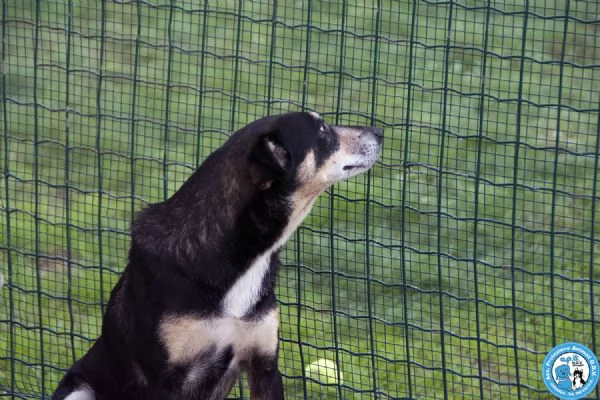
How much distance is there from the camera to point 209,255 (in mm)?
3926

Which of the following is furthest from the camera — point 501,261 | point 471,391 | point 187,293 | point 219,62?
point 219,62

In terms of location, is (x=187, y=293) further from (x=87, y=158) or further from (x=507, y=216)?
(x=87, y=158)

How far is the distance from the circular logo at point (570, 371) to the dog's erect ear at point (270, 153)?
5.40 feet

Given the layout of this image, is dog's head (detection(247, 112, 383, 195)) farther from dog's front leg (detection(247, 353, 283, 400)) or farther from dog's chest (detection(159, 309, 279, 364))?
dog's front leg (detection(247, 353, 283, 400))

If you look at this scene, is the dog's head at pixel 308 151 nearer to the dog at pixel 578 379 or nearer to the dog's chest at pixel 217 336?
the dog's chest at pixel 217 336

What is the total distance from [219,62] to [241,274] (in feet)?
15.4

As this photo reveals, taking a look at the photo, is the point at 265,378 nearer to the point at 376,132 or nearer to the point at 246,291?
the point at 246,291

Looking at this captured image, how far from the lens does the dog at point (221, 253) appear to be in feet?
12.8

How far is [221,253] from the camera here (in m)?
3.94

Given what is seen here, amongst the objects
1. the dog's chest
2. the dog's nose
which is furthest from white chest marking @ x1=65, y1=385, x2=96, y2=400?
the dog's nose

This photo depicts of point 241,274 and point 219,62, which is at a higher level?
point 241,274

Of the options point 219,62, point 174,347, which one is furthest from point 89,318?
point 219,62

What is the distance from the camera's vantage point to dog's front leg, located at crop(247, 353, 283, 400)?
417cm

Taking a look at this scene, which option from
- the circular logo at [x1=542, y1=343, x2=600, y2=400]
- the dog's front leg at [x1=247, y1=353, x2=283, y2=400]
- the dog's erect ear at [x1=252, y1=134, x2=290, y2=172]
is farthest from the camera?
the circular logo at [x1=542, y1=343, x2=600, y2=400]
